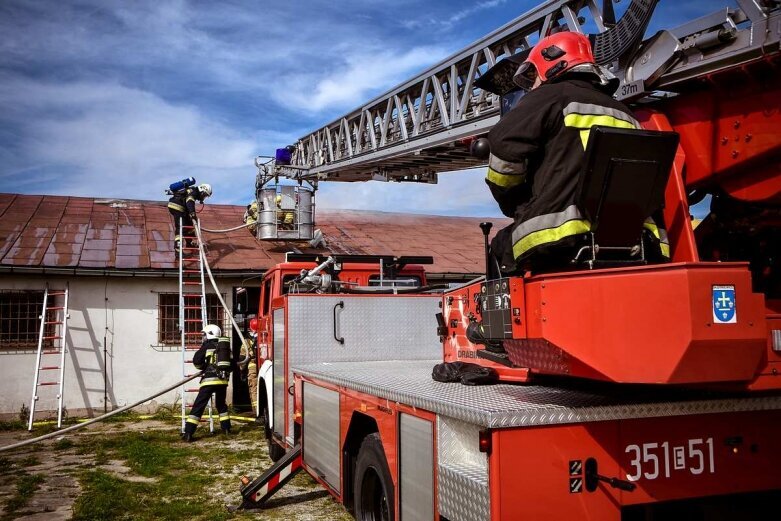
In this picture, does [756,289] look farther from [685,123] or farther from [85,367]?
[85,367]

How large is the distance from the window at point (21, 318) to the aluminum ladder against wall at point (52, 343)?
0.10 metres

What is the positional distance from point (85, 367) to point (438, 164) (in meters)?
8.17

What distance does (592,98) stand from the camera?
2869mm

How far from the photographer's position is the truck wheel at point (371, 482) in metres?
4.03

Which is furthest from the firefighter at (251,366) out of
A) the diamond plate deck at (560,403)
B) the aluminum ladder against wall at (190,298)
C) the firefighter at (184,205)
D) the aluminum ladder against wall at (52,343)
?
the diamond plate deck at (560,403)

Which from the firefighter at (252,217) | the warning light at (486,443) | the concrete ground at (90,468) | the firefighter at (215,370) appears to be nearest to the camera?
the warning light at (486,443)

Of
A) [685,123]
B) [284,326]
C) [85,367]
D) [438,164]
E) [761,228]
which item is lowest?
[85,367]

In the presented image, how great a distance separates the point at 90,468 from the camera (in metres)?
8.16

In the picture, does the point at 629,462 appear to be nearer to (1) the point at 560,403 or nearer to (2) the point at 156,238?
(1) the point at 560,403

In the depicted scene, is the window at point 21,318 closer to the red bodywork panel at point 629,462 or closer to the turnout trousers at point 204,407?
the turnout trousers at point 204,407

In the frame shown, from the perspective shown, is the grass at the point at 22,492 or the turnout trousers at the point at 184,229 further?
the turnout trousers at the point at 184,229

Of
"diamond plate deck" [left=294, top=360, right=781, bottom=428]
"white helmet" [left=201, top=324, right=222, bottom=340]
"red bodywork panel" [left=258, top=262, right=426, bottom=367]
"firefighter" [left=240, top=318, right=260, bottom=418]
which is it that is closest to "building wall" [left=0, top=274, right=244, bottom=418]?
"firefighter" [left=240, top=318, right=260, bottom=418]

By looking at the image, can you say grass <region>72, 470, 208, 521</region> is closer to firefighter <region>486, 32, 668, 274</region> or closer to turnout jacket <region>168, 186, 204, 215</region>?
firefighter <region>486, 32, 668, 274</region>

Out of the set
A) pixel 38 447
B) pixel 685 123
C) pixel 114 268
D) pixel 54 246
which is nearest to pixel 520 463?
pixel 685 123
